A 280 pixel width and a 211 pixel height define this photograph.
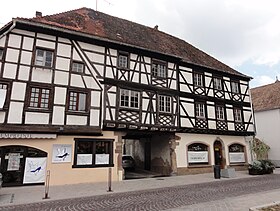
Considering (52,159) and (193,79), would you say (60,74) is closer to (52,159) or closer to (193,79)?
(52,159)

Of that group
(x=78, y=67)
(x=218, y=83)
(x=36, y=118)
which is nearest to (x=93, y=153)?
(x=36, y=118)

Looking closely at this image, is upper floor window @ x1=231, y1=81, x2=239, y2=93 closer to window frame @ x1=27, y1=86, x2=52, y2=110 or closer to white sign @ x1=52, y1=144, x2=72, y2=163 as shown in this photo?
white sign @ x1=52, y1=144, x2=72, y2=163

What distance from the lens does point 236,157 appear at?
1889 cm

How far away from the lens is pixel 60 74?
1279cm

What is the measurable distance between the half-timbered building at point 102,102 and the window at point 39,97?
5 cm

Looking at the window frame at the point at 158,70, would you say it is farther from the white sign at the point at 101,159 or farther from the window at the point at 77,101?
the white sign at the point at 101,159

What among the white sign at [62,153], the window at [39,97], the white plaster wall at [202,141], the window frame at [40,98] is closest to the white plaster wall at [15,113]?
the window frame at [40,98]

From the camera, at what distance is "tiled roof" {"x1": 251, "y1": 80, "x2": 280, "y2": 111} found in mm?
23816

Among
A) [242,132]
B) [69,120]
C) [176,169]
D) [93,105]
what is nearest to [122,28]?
[93,105]

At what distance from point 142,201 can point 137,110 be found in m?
7.23

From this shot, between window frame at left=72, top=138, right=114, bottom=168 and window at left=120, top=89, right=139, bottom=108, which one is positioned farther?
window at left=120, top=89, right=139, bottom=108

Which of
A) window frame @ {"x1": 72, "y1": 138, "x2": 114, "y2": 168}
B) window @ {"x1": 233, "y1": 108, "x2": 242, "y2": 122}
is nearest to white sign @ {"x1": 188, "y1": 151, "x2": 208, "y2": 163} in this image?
window @ {"x1": 233, "y1": 108, "x2": 242, "y2": 122}

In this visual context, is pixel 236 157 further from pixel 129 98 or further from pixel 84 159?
pixel 84 159

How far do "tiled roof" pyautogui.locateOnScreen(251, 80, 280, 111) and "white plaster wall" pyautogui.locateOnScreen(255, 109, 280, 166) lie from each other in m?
0.55
